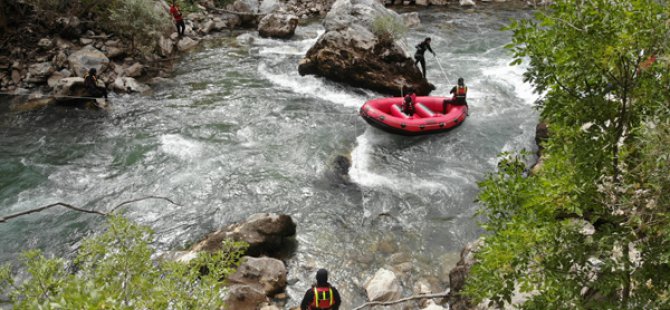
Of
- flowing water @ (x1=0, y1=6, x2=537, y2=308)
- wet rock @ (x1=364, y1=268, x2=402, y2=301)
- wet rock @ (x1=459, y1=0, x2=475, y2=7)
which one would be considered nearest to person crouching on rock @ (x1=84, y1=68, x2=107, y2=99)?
flowing water @ (x1=0, y1=6, x2=537, y2=308)

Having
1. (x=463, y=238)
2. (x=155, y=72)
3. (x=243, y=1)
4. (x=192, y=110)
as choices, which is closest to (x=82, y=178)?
(x=192, y=110)

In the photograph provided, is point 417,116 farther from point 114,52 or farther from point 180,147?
point 114,52

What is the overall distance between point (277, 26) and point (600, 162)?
16.8 metres

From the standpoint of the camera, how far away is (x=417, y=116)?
Answer: 1152 cm

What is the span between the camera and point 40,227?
7.86 m

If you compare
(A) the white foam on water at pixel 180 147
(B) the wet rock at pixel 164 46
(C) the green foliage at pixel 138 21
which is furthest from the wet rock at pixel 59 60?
(A) the white foam on water at pixel 180 147

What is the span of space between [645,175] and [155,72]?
582 inches

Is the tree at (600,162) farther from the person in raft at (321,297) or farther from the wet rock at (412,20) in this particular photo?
the wet rock at (412,20)

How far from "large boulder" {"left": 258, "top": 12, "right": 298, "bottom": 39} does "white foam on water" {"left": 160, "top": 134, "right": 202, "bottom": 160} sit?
8.87 metres

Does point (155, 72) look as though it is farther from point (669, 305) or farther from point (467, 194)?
point (669, 305)

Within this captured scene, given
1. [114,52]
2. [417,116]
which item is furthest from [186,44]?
[417,116]

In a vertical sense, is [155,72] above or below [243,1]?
below

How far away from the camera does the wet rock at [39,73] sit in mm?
12742

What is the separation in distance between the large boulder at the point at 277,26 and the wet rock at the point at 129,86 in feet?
21.5
